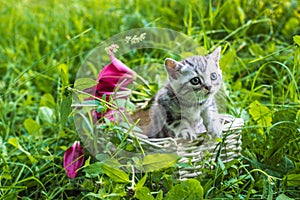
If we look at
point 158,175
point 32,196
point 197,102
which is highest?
point 197,102

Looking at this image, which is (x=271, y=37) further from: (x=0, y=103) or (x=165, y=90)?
(x=0, y=103)

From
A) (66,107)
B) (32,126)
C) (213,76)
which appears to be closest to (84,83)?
(66,107)

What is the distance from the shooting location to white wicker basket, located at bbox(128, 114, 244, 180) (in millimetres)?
1532

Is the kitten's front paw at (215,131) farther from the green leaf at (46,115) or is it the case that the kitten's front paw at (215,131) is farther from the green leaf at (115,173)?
the green leaf at (46,115)

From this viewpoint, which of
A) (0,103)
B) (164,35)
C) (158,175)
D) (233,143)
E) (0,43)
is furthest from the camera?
(0,43)

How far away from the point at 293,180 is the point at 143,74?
0.86m

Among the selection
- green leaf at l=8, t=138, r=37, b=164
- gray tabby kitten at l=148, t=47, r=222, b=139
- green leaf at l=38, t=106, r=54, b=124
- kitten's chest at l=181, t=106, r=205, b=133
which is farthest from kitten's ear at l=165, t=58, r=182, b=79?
green leaf at l=38, t=106, r=54, b=124

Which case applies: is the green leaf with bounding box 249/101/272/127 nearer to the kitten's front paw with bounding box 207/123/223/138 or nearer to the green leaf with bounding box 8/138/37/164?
the kitten's front paw with bounding box 207/123/223/138

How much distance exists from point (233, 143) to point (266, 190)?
192 millimetres

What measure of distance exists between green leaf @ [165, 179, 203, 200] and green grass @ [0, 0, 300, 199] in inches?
1.8

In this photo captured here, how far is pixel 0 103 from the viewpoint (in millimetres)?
2242

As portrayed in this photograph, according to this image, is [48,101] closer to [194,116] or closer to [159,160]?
[194,116]

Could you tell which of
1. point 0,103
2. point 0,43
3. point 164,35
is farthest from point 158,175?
point 0,43

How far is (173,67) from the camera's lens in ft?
5.15
